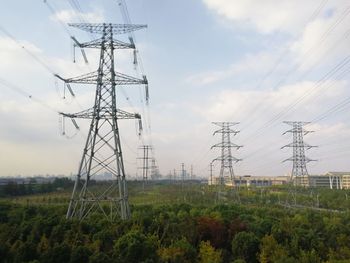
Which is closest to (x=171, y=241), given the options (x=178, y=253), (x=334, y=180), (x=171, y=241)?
(x=171, y=241)

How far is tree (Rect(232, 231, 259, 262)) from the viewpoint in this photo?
2795 cm

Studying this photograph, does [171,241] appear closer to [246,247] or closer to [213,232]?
[213,232]

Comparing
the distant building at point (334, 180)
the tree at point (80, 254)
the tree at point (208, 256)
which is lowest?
the tree at point (208, 256)

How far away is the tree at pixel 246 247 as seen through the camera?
2795cm

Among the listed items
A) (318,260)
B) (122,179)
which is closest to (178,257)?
(122,179)

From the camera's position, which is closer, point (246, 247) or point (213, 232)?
point (246, 247)

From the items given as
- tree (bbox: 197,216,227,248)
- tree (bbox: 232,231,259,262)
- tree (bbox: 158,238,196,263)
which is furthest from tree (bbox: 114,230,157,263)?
tree (bbox: 197,216,227,248)

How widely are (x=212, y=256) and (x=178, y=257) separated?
2.12m

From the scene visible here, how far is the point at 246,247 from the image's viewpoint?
1096 inches

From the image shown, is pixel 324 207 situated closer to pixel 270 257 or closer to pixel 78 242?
pixel 270 257

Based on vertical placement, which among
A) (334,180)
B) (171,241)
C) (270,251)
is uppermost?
(334,180)

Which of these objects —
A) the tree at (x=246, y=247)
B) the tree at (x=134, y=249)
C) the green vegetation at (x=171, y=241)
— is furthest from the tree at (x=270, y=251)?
the tree at (x=134, y=249)

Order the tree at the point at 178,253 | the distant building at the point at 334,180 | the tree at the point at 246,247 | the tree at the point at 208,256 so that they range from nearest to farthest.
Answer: the tree at the point at 208,256 → the tree at the point at 178,253 → the tree at the point at 246,247 → the distant building at the point at 334,180

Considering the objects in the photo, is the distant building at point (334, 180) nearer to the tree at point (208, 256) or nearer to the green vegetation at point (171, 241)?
the green vegetation at point (171, 241)
